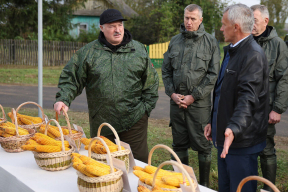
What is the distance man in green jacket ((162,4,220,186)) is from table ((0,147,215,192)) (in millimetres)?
1544

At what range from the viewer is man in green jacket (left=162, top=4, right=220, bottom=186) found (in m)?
3.75

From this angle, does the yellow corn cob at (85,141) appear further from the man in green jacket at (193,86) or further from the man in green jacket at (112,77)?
the man in green jacket at (193,86)

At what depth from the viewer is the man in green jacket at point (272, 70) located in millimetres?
3318

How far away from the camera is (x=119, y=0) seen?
3031 cm

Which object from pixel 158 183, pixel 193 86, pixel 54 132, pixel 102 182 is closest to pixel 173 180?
pixel 158 183

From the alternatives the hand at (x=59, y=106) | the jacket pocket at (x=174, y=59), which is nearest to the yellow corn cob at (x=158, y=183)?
the hand at (x=59, y=106)

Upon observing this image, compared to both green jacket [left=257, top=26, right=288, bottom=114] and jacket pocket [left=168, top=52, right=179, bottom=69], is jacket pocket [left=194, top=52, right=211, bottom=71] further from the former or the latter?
green jacket [left=257, top=26, right=288, bottom=114]

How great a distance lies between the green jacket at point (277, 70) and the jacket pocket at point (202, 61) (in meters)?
0.63

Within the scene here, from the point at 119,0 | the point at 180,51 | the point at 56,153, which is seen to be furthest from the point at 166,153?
the point at 119,0

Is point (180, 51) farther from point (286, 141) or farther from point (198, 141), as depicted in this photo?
point (286, 141)

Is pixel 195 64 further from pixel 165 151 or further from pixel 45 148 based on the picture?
pixel 45 148

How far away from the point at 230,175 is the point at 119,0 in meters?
29.7

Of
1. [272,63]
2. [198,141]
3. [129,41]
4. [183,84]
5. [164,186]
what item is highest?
[129,41]

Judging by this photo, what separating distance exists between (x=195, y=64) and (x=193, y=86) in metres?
0.26
